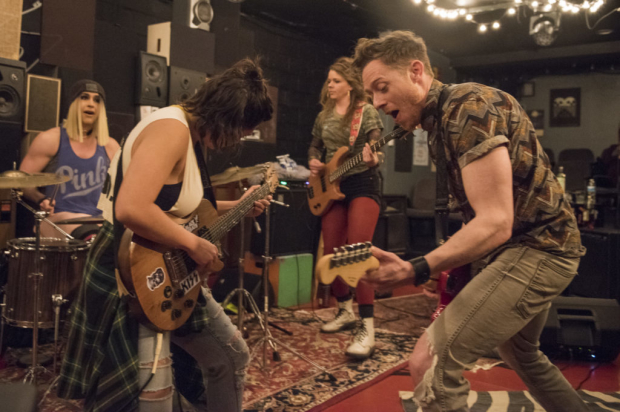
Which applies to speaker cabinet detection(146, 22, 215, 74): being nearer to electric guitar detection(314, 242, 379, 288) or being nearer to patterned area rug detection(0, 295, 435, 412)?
patterned area rug detection(0, 295, 435, 412)

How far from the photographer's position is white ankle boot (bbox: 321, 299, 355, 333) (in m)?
4.07

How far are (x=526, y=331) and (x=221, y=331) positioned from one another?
112 cm

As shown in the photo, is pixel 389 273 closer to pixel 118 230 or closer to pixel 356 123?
pixel 118 230

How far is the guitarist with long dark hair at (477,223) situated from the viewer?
1.51 meters

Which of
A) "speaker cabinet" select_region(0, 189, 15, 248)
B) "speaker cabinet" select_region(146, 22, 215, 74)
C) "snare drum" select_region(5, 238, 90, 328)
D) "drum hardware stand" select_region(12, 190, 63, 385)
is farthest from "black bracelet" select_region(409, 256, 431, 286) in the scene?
"speaker cabinet" select_region(146, 22, 215, 74)

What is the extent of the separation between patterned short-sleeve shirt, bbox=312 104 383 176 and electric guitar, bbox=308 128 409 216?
5cm

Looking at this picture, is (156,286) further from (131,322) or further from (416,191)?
(416,191)

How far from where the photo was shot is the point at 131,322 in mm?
1712

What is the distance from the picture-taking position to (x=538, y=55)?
972cm

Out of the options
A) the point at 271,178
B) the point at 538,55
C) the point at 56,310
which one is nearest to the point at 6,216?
the point at 56,310

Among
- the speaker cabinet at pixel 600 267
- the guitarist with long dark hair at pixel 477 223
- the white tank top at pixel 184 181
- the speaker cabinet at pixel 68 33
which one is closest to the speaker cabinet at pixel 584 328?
the speaker cabinet at pixel 600 267

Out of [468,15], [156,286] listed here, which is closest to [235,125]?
[156,286]

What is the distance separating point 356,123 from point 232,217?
5.74ft

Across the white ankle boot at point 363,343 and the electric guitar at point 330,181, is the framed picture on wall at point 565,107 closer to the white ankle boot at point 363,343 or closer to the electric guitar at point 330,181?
the electric guitar at point 330,181
